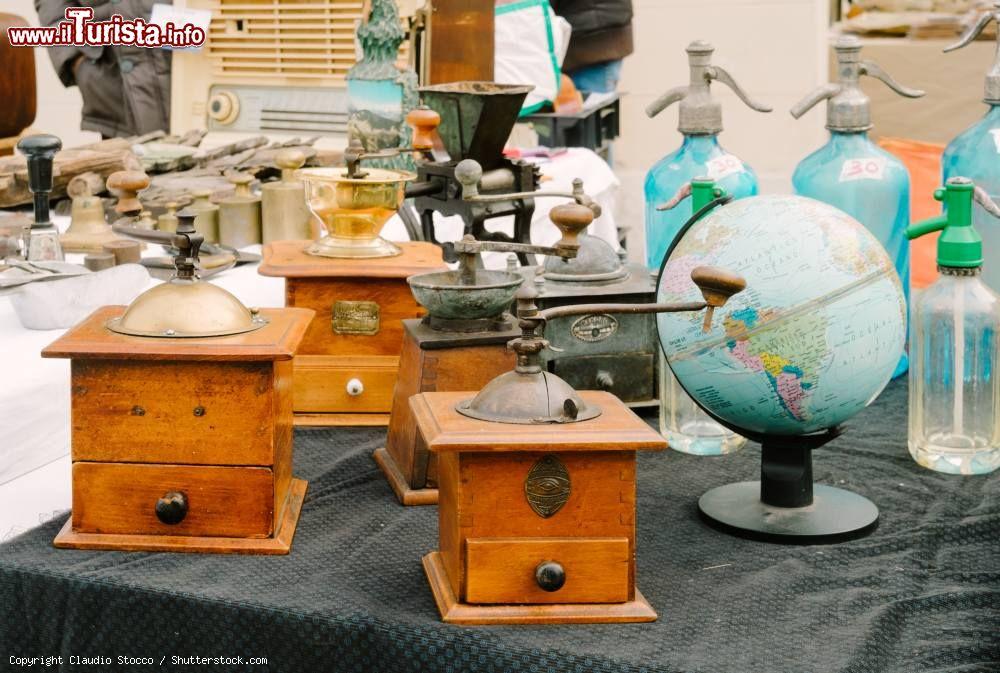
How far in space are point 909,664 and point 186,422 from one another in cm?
88

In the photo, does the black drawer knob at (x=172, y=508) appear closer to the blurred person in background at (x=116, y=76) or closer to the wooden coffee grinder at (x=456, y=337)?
the wooden coffee grinder at (x=456, y=337)

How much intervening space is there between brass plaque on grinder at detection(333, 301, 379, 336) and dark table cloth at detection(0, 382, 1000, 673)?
36 cm

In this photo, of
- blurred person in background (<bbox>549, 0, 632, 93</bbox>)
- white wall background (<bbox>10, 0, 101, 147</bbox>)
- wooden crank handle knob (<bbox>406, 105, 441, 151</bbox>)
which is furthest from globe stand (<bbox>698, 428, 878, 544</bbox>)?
white wall background (<bbox>10, 0, 101, 147</bbox>)

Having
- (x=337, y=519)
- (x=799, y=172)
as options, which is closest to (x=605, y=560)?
(x=337, y=519)

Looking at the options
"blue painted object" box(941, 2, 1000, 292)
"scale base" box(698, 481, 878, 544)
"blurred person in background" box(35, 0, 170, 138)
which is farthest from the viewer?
"blurred person in background" box(35, 0, 170, 138)

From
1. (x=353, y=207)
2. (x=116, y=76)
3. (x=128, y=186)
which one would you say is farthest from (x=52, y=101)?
(x=353, y=207)

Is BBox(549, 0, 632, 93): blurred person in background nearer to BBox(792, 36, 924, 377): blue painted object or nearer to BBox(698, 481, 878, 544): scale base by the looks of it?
BBox(792, 36, 924, 377): blue painted object

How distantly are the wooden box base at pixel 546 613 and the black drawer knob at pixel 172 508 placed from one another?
1.24ft

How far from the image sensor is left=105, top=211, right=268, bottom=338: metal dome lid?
1531 millimetres

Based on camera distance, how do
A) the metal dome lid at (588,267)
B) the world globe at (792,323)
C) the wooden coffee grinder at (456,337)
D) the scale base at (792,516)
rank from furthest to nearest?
the metal dome lid at (588,267), the wooden coffee grinder at (456,337), the scale base at (792,516), the world globe at (792,323)

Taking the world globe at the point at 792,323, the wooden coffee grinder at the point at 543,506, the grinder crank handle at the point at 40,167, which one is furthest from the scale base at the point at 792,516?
the grinder crank handle at the point at 40,167

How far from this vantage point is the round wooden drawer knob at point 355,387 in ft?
6.55

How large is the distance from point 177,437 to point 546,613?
0.53 meters

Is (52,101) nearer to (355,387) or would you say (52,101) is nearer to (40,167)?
(40,167)
